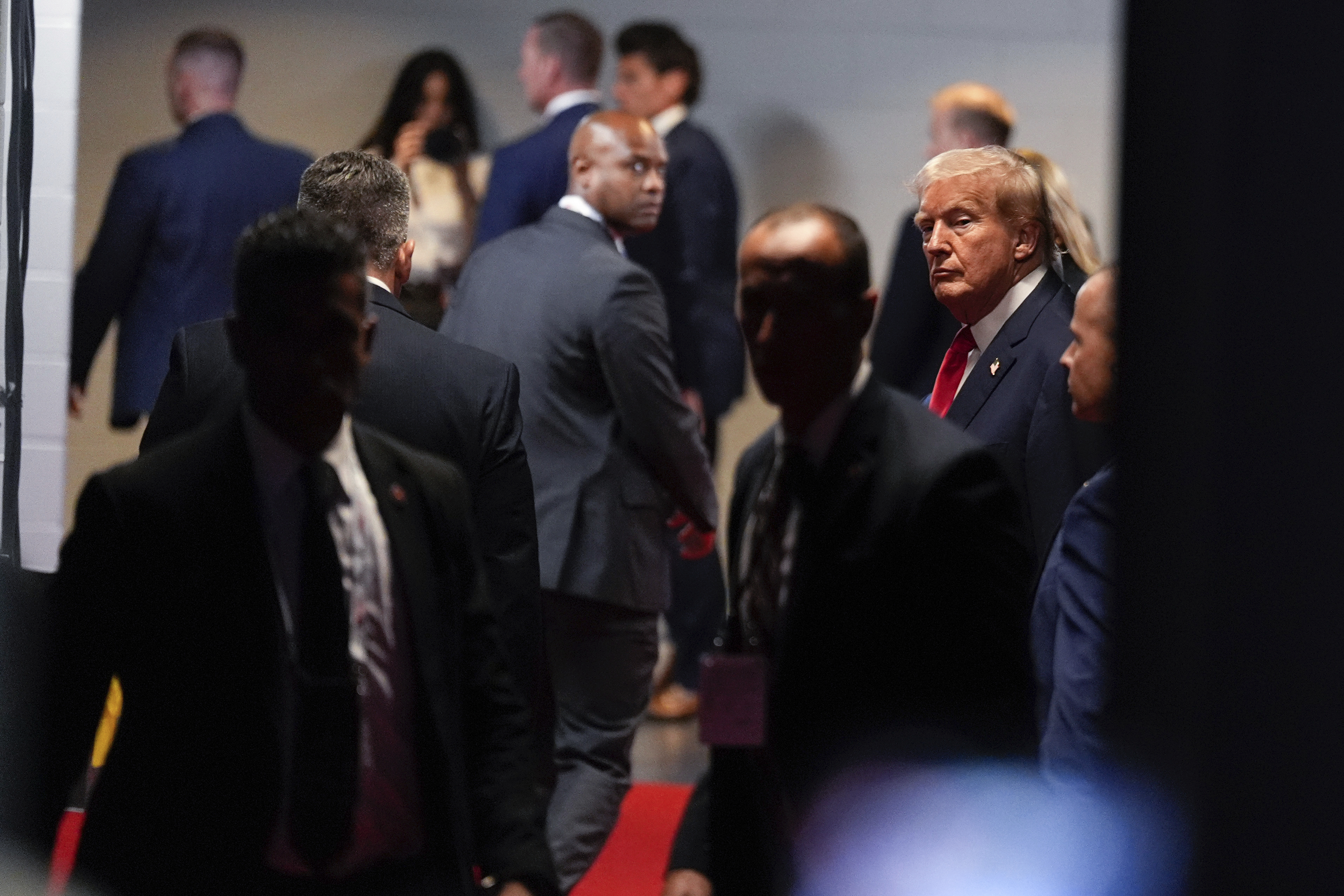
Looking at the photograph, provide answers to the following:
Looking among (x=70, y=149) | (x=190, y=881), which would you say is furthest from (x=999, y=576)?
(x=70, y=149)

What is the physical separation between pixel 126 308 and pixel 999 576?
179 centimetres

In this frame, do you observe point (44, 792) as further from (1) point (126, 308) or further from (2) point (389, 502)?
(1) point (126, 308)

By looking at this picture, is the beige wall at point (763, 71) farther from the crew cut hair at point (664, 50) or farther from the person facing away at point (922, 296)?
the person facing away at point (922, 296)

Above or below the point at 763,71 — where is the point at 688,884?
below

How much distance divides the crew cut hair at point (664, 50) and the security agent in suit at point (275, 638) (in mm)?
3674

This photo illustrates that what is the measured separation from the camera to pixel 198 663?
1.77m

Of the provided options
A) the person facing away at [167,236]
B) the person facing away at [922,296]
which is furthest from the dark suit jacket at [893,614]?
the person facing away at [922,296]

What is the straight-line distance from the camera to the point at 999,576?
73.6 inches

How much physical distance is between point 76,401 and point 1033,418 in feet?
6.46

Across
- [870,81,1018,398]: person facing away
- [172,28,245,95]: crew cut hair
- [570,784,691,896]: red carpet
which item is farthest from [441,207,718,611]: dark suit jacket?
[870,81,1018,398]: person facing away

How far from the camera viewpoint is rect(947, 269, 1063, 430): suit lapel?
7.73 ft

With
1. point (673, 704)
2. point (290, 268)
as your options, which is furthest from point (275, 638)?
point (673, 704)

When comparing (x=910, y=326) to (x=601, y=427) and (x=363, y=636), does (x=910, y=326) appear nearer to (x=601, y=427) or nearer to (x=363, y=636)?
(x=601, y=427)

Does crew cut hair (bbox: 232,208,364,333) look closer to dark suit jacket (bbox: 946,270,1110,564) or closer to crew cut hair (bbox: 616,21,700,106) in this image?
dark suit jacket (bbox: 946,270,1110,564)
